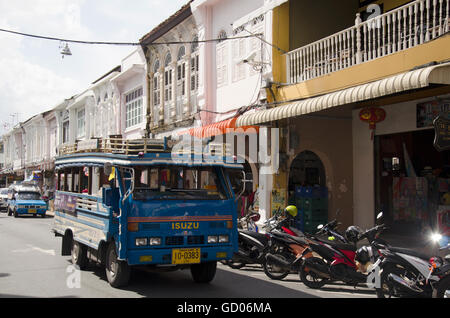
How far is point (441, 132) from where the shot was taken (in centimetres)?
907

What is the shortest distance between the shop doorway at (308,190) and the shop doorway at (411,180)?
1.70 meters

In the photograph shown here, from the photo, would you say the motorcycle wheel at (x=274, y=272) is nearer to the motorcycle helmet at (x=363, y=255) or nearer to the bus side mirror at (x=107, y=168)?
the motorcycle helmet at (x=363, y=255)

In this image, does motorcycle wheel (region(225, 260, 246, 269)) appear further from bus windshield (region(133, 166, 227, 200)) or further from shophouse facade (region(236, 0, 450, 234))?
shophouse facade (region(236, 0, 450, 234))

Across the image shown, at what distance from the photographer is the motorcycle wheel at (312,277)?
7.95 meters

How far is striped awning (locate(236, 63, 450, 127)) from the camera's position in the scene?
336 inches

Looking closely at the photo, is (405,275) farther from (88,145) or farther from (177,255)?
(88,145)

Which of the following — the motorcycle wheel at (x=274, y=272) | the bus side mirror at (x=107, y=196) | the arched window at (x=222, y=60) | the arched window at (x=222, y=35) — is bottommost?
the motorcycle wheel at (x=274, y=272)

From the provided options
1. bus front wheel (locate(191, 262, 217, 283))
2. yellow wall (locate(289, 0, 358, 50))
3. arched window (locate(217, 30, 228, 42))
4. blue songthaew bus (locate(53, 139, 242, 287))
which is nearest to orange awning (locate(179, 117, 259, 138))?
yellow wall (locate(289, 0, 358, 50))

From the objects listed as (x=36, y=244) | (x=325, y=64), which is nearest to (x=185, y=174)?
(x=325, y=64)

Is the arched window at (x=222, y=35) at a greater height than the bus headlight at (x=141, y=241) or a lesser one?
greater

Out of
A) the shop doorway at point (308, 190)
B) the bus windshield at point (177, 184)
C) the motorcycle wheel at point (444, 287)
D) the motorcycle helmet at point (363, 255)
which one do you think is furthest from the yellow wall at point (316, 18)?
the motorcycle wheel at point (444, 287)

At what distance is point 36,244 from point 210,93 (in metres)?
8.41

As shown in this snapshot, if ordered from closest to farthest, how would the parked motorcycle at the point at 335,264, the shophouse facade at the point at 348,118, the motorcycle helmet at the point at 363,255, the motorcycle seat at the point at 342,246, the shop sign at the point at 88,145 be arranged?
the motorcycle helmet at the point at 363,255 < the parked motorcycle at the point at 335,264 < the motorcycle seat at the point at 342,246 < the shop sign at the point at 88,145 < the shophouse facade at the point at 348,118

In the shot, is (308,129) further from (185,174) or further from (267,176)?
(185,174)
